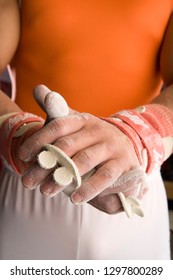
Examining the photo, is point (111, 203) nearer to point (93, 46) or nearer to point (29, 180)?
point (29, 180)

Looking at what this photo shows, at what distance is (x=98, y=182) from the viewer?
46 cm

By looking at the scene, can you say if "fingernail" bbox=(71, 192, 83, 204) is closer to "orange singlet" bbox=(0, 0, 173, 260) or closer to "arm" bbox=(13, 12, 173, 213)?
"arm" bbox=(13, 12, 173, 213)

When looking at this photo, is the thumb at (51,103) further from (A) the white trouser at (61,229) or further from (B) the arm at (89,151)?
(A) the white trouser at (61,229)

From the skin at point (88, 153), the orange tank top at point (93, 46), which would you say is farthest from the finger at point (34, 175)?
the orange tank top at point (93, 46)

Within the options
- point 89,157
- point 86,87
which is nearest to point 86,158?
point 89,157

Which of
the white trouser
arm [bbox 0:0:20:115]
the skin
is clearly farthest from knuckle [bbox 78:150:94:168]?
arm [bbox 0:0:20:115]

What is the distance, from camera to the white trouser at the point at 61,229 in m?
0.62

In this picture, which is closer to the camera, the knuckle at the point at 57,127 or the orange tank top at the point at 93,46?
the knuckle at the point at 57,127

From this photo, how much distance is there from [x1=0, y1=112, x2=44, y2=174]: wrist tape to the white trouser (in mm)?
85

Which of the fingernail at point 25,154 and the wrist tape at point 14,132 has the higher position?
the fingernail at point 25,154

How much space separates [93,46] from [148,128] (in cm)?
19

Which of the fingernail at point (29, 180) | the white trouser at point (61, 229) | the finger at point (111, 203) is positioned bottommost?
the white trouser at point (61, 229)

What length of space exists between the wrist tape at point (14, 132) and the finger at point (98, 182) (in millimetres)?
109

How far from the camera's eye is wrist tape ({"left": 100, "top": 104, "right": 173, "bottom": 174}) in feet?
1.72
